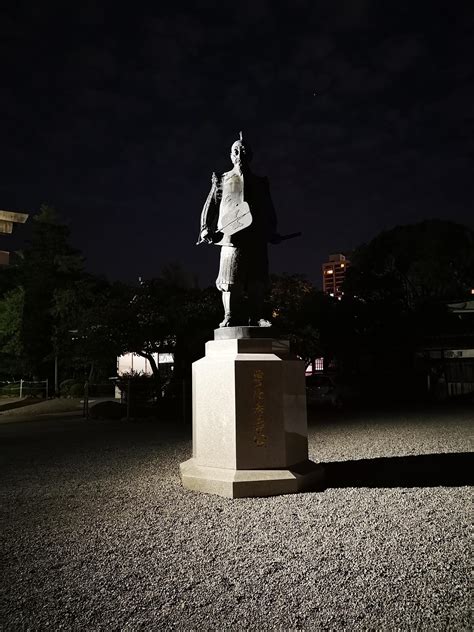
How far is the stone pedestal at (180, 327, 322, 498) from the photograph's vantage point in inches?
187

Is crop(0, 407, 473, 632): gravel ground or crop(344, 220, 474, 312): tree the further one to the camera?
crop(344, 220, 474, 312): tree

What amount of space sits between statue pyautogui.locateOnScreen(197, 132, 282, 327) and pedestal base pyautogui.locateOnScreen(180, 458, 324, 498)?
1.66 m

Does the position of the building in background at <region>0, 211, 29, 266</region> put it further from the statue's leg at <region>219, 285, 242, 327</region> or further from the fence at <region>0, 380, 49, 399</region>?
the fence at <region>0, 380, 49, 399</region>

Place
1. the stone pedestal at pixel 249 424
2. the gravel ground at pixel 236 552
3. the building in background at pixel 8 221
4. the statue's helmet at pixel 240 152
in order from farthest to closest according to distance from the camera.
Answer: the building in background at pixel 8 221
the statue's helmet at pixel 240 152
the stone pedestal at pixel 249 424
the gravel ground at pixel 236 552

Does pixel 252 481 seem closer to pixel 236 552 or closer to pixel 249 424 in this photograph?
pixel 249 424

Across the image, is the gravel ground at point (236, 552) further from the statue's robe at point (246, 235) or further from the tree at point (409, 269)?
the tree at point (409, 269)

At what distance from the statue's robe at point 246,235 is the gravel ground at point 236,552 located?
2495 mm

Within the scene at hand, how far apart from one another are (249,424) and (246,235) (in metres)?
2.23

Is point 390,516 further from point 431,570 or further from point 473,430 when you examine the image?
point 473,430

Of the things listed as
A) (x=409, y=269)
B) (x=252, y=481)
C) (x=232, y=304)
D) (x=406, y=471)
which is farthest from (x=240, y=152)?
(x=409, y=269)

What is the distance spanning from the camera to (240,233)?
5.64 metres

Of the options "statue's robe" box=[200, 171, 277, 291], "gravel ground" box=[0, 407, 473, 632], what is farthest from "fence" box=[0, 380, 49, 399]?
"statue's robe" box=[200, 171, 277, 291]

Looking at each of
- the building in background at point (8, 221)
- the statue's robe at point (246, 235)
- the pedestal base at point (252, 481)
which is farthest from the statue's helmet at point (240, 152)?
the building in background at point (8, 221)

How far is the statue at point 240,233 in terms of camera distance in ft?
18.5
